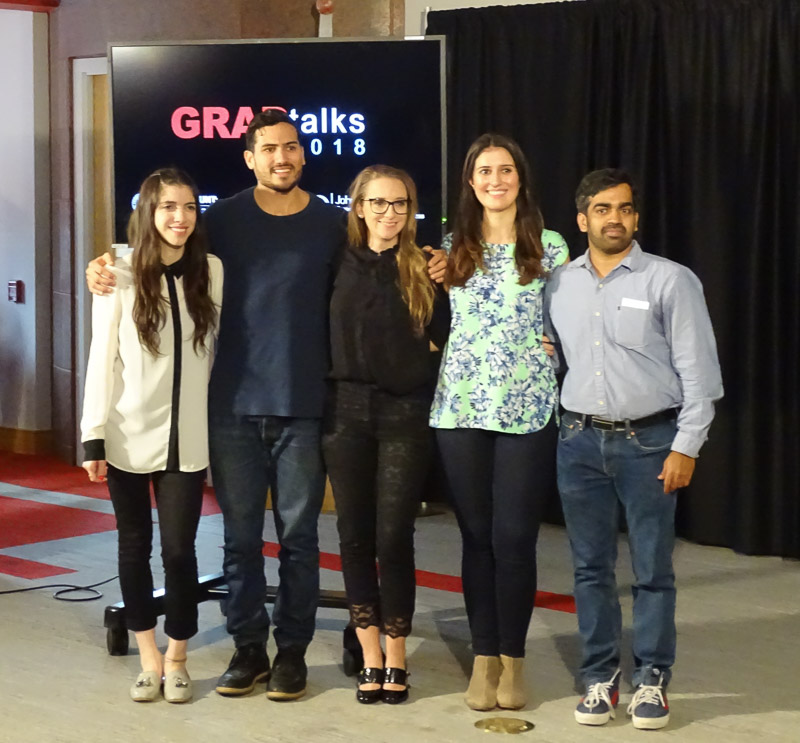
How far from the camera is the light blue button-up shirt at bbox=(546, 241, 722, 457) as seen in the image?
2891 millimetres

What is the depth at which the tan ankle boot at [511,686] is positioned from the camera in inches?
121

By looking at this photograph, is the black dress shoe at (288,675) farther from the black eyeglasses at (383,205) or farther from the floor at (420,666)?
the black eyeglasses at (383,205)

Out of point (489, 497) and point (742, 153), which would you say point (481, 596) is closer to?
point (489, 497)

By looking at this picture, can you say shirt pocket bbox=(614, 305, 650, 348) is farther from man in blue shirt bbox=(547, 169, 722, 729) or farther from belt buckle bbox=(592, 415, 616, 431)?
belt buckle bbox=(592, 415, 616, 431)

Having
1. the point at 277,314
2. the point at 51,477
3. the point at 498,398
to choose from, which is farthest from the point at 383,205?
the point at 51,477

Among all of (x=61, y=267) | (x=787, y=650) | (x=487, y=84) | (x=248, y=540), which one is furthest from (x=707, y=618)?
(x=61, y=267)

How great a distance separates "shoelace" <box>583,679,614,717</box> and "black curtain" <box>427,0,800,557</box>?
215 cm

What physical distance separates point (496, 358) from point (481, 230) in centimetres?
34

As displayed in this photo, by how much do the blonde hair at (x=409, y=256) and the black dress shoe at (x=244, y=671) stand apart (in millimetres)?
1007

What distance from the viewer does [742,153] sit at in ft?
16.2

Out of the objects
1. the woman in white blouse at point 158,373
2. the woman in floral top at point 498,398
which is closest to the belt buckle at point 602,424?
the woman in floral top at point 498,398

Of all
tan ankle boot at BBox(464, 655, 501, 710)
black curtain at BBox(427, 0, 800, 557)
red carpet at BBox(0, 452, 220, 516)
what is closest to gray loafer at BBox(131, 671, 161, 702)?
tan ankle boot at BBox(464, 655, 501, 710)

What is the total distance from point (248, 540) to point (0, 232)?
498 cm

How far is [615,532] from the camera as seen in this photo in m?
3.04
